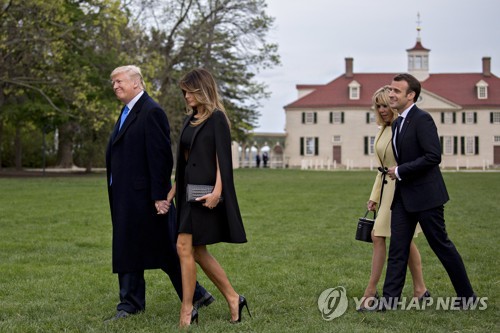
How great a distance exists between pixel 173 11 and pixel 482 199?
2572 centimetres

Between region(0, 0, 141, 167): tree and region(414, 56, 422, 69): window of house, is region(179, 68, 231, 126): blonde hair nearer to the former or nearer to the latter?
region(0, 0, 141, 167): tree

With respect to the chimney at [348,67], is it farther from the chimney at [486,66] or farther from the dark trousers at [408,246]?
the dark trousers at [408,246]

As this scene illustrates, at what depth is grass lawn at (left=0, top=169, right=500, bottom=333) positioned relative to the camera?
6000 mm

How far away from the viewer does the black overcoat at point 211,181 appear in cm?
586

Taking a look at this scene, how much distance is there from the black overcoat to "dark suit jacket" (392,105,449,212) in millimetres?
1463

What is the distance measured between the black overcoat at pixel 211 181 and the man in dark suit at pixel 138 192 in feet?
1.02

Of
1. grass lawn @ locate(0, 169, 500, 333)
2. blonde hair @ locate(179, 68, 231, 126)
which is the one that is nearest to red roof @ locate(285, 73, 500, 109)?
grass lawn @ locate(0, 169, 500, 333)

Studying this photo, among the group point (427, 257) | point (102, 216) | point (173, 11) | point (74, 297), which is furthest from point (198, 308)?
point (173, 11)

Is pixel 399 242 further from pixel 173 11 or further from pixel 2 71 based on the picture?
pixel 173 11

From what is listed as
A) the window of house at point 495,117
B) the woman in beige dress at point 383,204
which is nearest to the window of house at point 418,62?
the window of house at point 495,117

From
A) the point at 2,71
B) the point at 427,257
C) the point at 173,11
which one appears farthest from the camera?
the point at 173,11

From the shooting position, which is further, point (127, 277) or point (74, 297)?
point (74, 297)

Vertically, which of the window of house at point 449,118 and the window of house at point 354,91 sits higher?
the window of house at point 354,91

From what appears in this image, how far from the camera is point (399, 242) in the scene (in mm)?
6551
